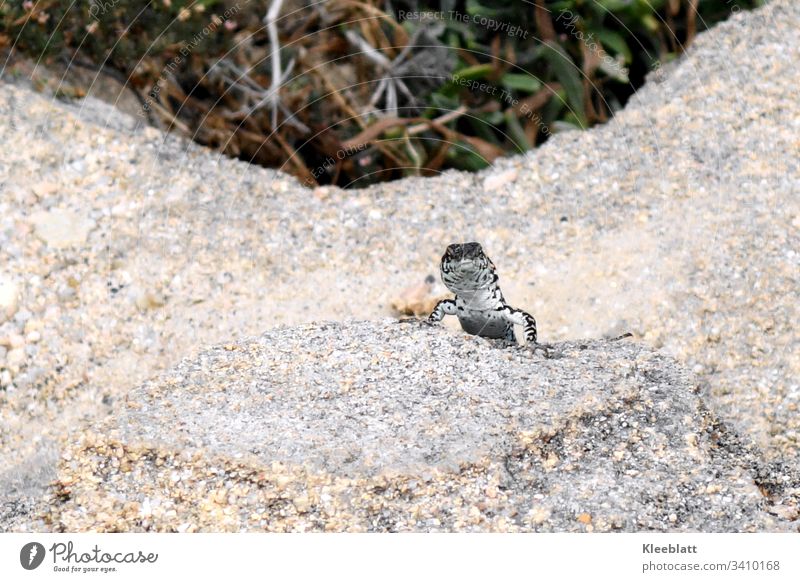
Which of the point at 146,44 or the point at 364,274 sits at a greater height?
the point at 146,44

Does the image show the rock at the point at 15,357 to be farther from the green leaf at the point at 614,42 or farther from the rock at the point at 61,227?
the green leaf at the point at 614,42

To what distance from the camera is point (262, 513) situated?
2389 mm

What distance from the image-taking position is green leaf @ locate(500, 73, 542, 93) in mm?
3928

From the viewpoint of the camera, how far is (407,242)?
3.64 metres

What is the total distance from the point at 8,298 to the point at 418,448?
1.57 meters

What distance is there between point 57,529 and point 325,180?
6.35ft

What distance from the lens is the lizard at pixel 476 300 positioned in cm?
282

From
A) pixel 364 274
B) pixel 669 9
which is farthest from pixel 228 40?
pixel 669 9

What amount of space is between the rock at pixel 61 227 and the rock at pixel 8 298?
223 millimetres

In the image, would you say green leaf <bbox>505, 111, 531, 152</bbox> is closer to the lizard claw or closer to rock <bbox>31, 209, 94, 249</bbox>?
the lizard claw

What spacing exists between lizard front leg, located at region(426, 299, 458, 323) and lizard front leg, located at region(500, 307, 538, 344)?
6.0 inches
